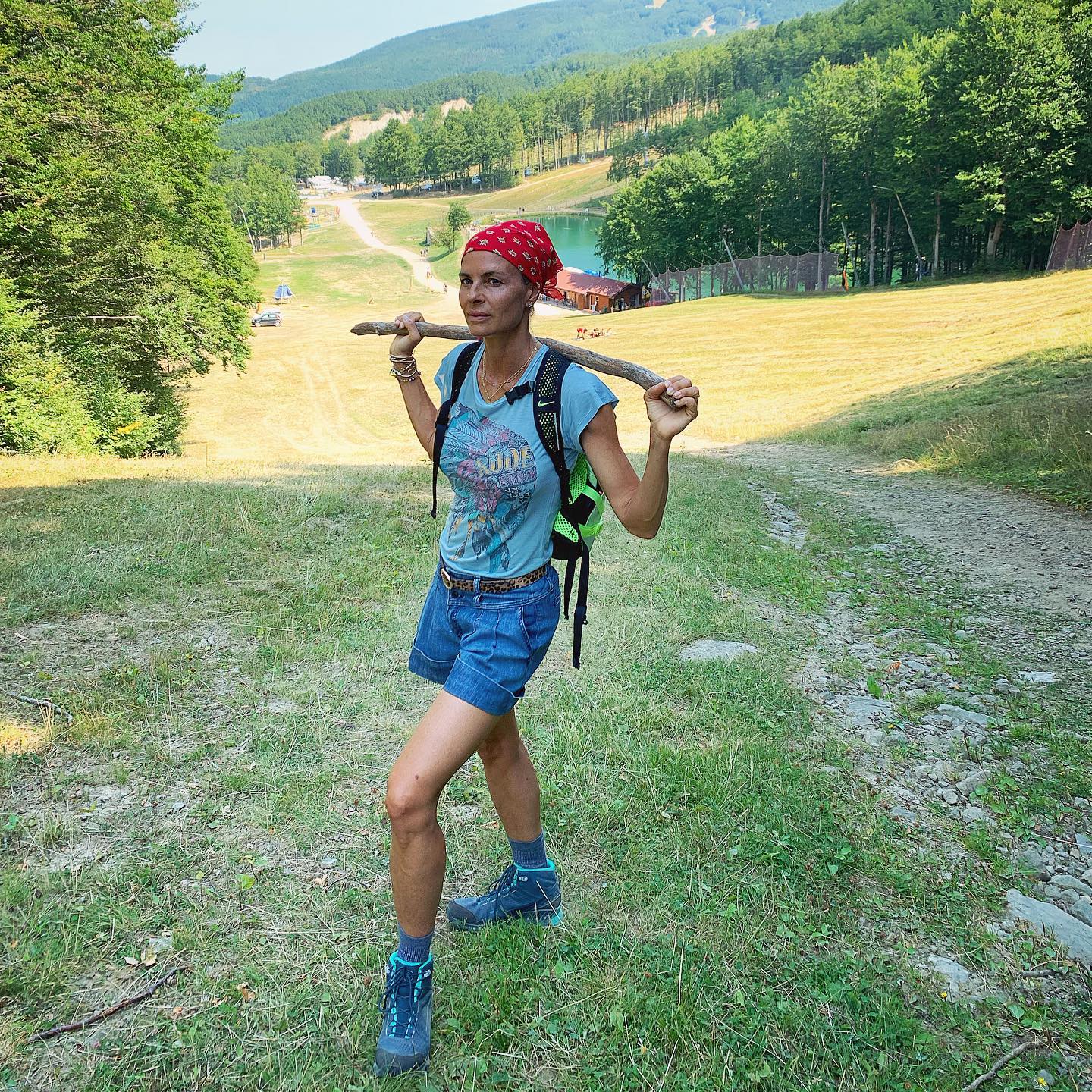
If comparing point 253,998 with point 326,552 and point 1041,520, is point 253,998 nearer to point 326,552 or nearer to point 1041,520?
point 326,552

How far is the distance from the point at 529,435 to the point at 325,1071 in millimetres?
2376

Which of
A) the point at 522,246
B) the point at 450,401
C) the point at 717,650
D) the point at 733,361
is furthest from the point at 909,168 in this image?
the point at 450,401

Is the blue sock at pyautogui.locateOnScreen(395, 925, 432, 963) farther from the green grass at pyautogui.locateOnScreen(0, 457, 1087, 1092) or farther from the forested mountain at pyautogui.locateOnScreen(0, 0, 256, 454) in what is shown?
the forested mountain at pyautogui.locateOnScreen(0, 0, 256, 454)

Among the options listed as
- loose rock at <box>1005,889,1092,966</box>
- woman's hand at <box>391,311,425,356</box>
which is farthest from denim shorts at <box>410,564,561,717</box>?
loose rock at <box>1005,889,1092,966</box>

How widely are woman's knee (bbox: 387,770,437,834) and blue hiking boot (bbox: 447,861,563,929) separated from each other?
98 centimetres

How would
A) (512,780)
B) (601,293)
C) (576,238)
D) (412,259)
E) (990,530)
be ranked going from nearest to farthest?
(512,780)
(990,530)
(601,293)
(412,259)
(576,238)

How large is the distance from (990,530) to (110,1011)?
1046cm

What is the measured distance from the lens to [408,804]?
2.82 m

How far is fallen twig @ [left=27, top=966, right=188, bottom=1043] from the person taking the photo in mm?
3004

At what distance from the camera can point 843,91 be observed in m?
63.7

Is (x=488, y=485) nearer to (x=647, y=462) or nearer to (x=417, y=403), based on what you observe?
(x=647, y=462)

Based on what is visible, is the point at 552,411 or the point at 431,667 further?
the point at 431,667

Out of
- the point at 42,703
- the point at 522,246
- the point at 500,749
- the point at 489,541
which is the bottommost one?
the point at 42,703

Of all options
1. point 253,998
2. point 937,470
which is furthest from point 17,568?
point 937,470
